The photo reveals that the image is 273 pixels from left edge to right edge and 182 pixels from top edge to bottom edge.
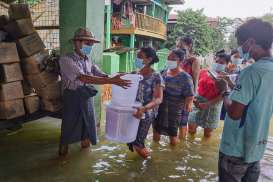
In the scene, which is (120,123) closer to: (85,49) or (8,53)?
(85,49)

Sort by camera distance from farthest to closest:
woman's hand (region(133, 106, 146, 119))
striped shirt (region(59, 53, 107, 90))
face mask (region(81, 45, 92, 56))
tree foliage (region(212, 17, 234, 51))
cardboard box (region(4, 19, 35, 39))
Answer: tree foliage (region(212, 17, 234, 51))
cardboard box (region(4, 19, 35, 39))
face mask (region(81, 45, 92, 56))
striped shirt (region(59, 53, 107, 90))
woman's hand (region(133, 106, 146, 119))

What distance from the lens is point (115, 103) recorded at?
4.09m

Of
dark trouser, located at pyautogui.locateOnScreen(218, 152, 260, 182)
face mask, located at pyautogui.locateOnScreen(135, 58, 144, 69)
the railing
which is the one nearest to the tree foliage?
the railing

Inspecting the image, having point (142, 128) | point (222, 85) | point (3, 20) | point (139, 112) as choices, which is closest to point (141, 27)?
point (3, 20)

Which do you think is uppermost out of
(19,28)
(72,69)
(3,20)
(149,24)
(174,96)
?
(149,24)

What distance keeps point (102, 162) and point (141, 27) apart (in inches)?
634

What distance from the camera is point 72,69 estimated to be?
4160mm

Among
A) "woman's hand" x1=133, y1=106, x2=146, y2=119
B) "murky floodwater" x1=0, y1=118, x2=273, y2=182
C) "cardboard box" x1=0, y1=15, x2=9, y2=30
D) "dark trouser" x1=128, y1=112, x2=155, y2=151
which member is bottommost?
"murky floodwater" x1=0, y1=118, x2=273, y2=182

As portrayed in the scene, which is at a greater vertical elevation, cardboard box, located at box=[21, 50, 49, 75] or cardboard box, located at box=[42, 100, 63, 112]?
cardboard box, located at box=[21, 50, 49, 75]

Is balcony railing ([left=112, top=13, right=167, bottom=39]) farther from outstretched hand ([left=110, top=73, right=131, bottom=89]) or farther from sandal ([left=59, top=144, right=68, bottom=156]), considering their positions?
outstretched hand ([left=110, top=73, right=131, bottom=89])

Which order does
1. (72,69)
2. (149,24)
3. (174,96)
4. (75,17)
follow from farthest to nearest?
(149,24) < (75,17) < (174,96) < (72,69)

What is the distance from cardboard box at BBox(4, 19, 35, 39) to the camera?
14.8ft

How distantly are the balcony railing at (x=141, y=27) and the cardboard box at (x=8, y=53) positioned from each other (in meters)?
14.3

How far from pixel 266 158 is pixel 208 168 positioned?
49.0 inches
